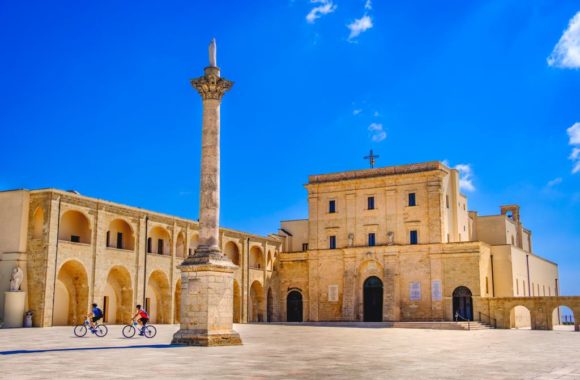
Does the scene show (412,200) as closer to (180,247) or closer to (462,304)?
(462,304)

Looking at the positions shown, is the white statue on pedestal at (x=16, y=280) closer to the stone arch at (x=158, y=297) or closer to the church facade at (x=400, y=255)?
the stone arch at (x=158, y=297)

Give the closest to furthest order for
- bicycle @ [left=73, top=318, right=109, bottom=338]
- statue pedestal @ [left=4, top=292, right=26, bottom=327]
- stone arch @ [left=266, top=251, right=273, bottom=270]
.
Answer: bicycle @ [left=73, top=318, right=109, bottom=338]
statue pedestal @ [left=4, top=292, right=26, bottom=327]
stone arch @ [left=266, top=251, right=273, bottom=270]

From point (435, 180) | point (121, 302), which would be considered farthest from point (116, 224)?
point (435, 180)

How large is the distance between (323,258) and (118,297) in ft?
60.9

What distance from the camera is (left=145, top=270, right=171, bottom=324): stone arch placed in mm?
43062

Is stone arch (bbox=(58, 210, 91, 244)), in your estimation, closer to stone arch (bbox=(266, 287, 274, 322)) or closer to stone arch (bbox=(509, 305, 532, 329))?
stone arch (bbox=(266, 287, 274, 322))

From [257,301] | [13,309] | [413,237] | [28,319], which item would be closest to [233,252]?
[257,301]

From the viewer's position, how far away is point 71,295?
37.3m

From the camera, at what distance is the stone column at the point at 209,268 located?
66.2ft

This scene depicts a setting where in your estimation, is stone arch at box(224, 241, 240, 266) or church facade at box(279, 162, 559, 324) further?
stone arch at box(224, 241, 240, 266)

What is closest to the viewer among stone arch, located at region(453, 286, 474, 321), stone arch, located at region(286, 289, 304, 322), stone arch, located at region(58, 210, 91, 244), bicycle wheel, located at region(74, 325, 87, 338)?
bicycle wheel, located at region(74, 325, 87, 338)

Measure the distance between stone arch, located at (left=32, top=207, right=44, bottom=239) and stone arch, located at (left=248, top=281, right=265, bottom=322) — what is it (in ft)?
68.1

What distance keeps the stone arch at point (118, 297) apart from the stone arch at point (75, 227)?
9.11 ft

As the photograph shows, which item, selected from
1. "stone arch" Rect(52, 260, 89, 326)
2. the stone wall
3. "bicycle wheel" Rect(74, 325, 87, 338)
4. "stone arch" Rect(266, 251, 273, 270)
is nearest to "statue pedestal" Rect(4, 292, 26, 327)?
the stone wall
